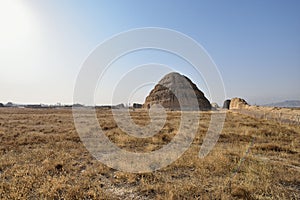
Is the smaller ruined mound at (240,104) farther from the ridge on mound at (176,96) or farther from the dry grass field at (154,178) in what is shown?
the dry grass field at (154,178)

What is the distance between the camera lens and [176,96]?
3846 inches

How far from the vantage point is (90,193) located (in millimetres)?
5340

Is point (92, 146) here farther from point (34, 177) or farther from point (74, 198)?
point (74, 198)

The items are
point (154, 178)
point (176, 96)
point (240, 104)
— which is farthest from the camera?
point (176, 96)

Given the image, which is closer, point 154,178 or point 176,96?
point 154,178

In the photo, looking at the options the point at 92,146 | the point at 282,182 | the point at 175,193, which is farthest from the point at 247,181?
the point at 92,146

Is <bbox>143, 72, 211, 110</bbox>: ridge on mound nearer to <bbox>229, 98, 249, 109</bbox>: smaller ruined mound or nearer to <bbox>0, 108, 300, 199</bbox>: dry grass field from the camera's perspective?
<bbox>229, 98, 249, 109</bbox>: smaller ruined mound

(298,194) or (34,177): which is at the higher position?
(34,177)

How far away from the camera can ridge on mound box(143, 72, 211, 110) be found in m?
93.2

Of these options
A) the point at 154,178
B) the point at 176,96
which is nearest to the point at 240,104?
the point at 176,96

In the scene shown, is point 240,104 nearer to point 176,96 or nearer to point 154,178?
point 176,96

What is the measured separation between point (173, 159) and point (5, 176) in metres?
5.92

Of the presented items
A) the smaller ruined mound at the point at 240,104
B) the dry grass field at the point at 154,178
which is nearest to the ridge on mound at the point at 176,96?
the smaller ruined mound at the point at 240,104

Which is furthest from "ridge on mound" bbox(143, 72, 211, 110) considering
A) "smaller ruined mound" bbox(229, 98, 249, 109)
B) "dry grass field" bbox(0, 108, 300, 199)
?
"dry grass field" bbox(0, 108, 300, 199)
